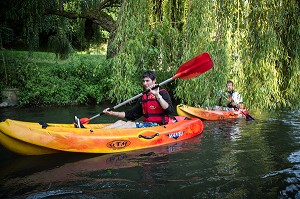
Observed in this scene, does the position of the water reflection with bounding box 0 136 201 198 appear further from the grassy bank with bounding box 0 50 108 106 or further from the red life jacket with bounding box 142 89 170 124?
the grassy bank with bounding box 0 50 108 106

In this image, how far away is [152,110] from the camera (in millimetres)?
5285

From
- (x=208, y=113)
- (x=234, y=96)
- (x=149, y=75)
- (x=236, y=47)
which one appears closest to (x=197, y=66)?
(x=236, y=47)

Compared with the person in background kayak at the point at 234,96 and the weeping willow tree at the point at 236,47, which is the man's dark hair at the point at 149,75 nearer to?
the weeping willow tree at the point at 236,47

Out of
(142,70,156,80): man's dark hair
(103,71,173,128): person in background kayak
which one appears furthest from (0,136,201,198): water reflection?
(142,70,156,80): man's dark hair

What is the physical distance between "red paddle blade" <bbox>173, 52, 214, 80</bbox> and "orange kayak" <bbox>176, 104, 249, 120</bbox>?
360cm

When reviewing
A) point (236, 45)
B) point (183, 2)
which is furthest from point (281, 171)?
point (183, 2)

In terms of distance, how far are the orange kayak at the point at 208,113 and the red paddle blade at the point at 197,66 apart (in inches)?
142

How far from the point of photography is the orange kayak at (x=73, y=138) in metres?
4.16

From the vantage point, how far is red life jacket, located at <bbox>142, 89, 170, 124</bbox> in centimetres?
516

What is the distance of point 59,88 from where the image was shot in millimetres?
10672

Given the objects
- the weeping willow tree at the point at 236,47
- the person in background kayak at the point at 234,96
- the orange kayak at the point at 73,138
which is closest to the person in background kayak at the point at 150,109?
the orange kayak at the point at 73,138

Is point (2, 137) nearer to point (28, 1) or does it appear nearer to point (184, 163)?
point (184, 163)

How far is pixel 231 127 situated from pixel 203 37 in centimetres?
367

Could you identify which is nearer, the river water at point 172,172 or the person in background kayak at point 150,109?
the river water at point 172,172
